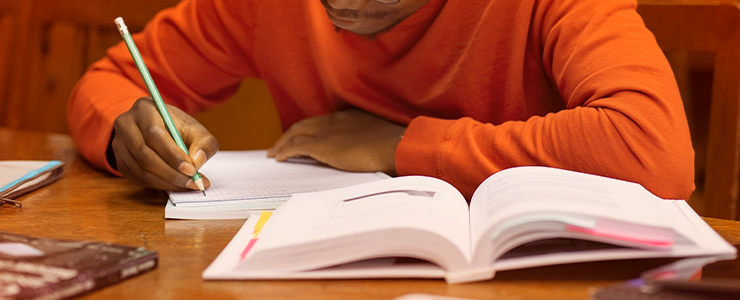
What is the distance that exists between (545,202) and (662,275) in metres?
0.09

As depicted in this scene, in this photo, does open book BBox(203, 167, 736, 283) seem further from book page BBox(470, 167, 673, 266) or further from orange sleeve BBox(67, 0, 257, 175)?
orange sleeve BBox(67, 0, 257, 175)

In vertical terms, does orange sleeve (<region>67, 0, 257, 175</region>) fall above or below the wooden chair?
above

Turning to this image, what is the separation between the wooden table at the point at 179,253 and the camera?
1.31ft

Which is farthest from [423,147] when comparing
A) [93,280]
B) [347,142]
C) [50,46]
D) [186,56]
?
[50,46]

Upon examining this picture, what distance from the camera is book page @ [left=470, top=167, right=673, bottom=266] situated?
407 millimetres

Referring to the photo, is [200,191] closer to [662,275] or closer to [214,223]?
[214,223]

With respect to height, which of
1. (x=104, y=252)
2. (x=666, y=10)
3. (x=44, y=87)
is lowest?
(x=666, y=10)

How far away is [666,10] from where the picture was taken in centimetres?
107

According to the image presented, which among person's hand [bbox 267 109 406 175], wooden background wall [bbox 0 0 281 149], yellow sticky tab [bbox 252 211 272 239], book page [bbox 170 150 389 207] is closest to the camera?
yellow sticky tab [bbox 252 211 272 239]

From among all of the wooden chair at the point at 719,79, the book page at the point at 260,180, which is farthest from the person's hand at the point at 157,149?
the wooden chair at the point at 719,79

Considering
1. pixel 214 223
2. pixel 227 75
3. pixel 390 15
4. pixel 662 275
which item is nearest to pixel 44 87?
pixel 227 75

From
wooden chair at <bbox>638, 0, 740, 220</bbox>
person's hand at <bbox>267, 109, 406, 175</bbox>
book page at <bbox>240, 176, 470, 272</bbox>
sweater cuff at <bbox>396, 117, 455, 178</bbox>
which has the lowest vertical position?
wooden chair at <bbox>638, 0, 740, 220</bbox>

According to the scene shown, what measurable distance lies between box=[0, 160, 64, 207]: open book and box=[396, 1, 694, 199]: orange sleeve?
1.52ft

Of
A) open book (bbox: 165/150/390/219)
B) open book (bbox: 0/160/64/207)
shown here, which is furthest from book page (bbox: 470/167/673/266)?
open book (bbox: 0/160/64/207)
